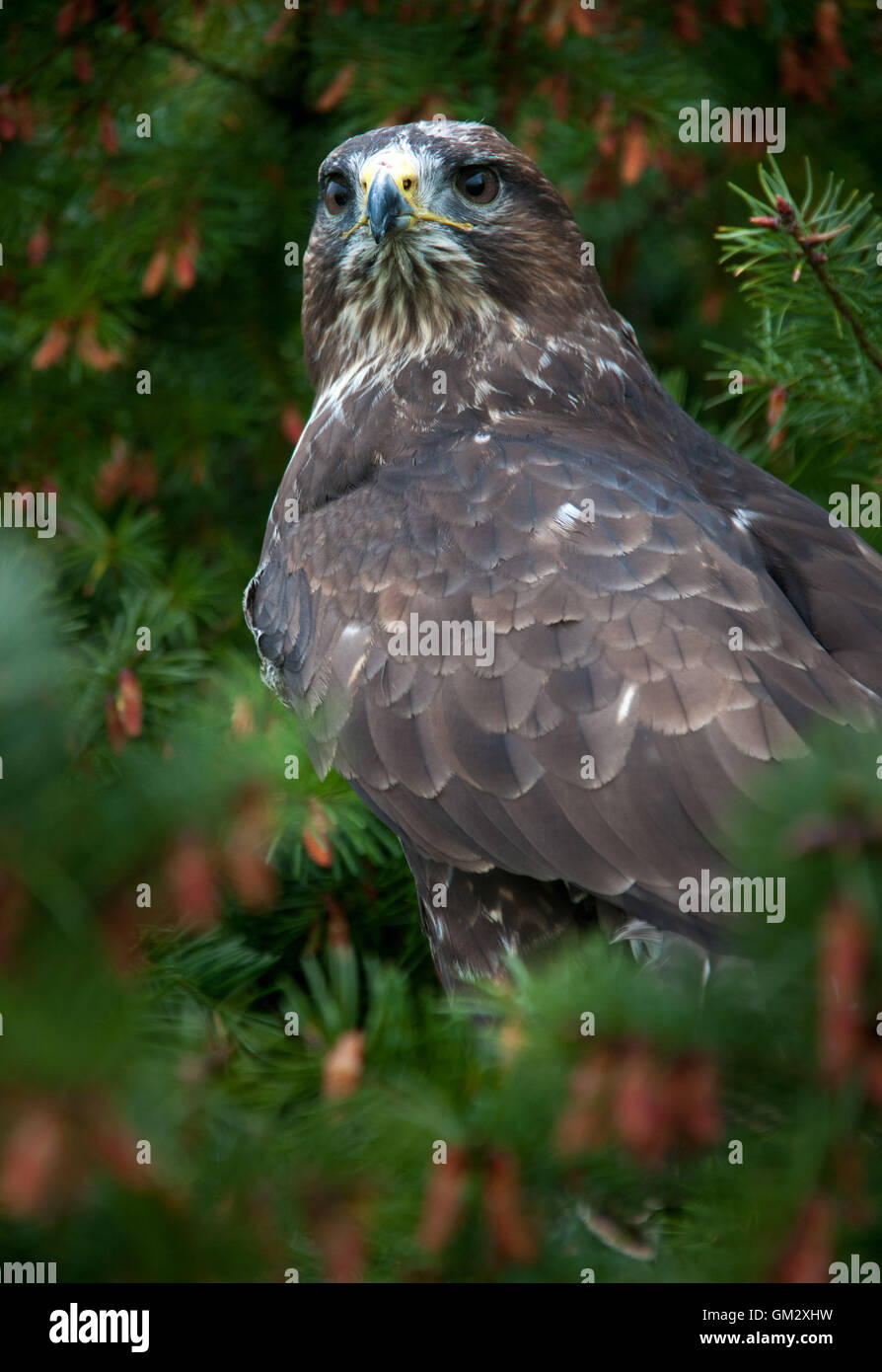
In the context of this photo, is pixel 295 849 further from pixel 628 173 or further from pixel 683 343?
pixel 683 343

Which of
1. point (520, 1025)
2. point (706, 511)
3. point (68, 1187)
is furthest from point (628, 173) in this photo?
point (68, 1187)

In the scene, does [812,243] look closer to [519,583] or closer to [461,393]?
[519,583]

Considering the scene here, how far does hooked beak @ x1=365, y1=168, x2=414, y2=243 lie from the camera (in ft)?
10.5

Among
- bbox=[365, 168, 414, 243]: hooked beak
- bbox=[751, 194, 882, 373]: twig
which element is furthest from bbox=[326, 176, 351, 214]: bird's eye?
bbox=[751, 194, 882, 373]: twig

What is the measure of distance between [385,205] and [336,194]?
308 millimetres

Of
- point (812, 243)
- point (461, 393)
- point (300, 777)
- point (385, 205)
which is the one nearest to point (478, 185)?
point (385, 205)

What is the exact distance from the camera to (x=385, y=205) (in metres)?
3.22

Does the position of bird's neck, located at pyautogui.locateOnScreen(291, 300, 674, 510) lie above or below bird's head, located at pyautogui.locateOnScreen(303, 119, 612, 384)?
below

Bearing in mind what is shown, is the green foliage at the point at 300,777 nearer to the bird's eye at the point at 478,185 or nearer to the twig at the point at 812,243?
the twig at the point at 812,243

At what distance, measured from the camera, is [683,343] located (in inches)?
183

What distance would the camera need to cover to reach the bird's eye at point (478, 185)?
337 centimetres

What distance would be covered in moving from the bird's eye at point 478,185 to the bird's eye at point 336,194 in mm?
291

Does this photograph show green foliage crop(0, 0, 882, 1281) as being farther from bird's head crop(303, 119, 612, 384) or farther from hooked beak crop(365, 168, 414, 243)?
hooked beak crop(365, 168, 414, 243)

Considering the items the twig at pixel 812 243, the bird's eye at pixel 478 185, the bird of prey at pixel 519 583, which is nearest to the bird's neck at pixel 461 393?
the bird of prey at pixel 519 583
